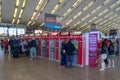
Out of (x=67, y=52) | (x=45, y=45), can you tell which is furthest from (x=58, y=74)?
(x=45, y=45)

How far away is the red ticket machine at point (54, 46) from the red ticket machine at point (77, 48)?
1.64m

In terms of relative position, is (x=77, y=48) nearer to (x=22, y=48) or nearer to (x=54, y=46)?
(x=54, y=46)

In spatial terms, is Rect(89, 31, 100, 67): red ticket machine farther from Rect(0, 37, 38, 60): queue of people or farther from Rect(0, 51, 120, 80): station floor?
A: Rect(0, 37, 38, 60): queue of people

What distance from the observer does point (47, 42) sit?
38.0ft

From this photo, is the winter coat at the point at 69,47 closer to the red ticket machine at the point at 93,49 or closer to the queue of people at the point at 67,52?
the queue of people at the point at 67,52

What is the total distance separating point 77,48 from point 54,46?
2342mm

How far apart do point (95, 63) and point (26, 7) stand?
14089 mm

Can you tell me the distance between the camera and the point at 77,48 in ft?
28.8

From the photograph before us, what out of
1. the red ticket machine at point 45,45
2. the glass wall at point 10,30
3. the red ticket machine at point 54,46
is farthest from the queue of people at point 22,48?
the glass wall at point 10,30

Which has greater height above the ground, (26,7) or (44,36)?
(26,7)

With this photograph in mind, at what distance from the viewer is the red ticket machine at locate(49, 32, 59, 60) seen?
34.1ft

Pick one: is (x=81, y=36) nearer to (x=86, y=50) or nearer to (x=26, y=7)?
(x=86, y=50)

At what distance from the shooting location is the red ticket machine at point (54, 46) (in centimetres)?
1039

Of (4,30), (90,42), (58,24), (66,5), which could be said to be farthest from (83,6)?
(4,30)
